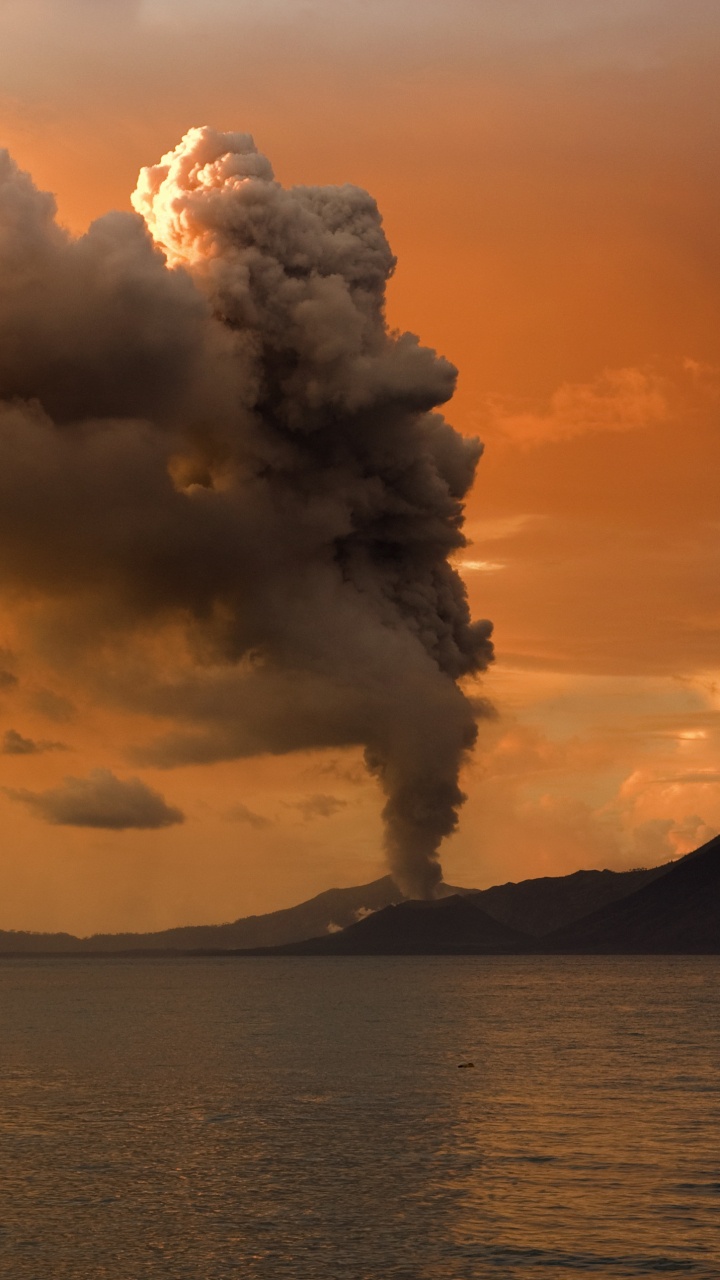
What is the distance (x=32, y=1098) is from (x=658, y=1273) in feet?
140

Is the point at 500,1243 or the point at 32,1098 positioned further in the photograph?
the point at 32,1098

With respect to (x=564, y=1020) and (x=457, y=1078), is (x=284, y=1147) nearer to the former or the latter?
(x=457, y=1078)

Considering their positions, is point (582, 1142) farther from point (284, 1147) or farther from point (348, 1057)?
point (348, 1057)

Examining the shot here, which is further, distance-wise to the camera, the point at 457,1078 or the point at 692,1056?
the point at 692,1056

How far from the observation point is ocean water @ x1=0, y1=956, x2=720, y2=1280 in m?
35.2

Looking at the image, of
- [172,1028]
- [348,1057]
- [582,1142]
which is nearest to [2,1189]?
[582,1142]

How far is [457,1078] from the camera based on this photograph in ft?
248

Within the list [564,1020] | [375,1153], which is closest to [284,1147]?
[375,1153]

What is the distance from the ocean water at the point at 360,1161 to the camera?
1384 inches

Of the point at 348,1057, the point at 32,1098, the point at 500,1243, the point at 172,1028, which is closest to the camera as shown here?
the point at 500,1243

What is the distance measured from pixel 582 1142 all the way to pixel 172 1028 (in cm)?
7611

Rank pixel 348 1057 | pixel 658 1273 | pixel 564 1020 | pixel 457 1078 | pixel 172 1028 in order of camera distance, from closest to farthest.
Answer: pixel 658 1273, pixel 457 1078, pixel 348 1057, pixel 172 1028, pixel 564 1020

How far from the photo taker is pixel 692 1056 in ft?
298

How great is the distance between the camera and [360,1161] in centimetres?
4847
